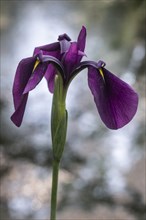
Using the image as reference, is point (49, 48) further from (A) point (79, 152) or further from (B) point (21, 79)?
(A) point (79, 152)

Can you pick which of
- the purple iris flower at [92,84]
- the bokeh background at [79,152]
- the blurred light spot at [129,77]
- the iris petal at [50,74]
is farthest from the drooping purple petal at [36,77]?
the blurred light spot at [129,77]

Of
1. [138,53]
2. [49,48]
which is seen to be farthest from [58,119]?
[138,53]

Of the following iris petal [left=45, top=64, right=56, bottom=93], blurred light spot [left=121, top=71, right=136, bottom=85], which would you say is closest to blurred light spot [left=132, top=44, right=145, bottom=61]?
blurred light spot [left=121, top=71, right=136, bottom=85]

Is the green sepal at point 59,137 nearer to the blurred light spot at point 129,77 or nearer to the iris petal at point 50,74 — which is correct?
the iris petal at point 50,74

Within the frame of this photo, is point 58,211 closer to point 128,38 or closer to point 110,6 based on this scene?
point 128,38

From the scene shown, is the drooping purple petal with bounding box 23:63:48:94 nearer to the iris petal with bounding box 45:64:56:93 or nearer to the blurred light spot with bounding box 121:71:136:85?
the iris petal with bounding box 45:64:56:93
